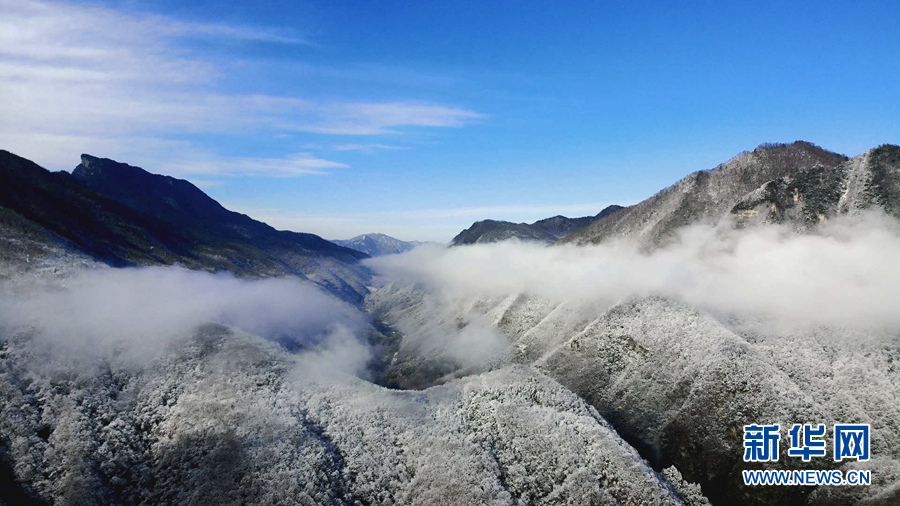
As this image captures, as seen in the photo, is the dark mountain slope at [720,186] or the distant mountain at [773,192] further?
the dark mountain slope at [720,186]

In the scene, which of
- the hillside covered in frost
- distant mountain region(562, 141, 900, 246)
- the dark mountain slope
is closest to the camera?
the hillside covered in frost

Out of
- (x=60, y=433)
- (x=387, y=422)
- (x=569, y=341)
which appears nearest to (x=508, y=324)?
(x=569, y=341)

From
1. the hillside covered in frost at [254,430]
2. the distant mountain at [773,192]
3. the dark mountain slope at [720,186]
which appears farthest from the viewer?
the dark mountain slope at [720,186]

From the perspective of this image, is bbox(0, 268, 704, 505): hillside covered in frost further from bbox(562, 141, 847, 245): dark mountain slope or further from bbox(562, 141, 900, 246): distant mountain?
bbox(562, 141, 847, 245): dark mountain slope

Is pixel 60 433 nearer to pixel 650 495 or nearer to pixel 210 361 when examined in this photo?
pixel 210 361

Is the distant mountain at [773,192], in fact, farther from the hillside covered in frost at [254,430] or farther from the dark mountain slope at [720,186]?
the hillside covered in frost at [254,430]

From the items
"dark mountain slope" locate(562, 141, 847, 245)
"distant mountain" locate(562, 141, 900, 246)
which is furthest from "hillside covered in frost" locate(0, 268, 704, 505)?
"dark mountain slope" locate(562, 141, 847, 245)

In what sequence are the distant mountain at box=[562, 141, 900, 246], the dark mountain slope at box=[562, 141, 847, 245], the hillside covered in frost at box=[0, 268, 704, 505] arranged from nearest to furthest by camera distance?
the hillside covered in frost at box=[0, 268, 704, 505]
the distant mountain at box=[562, 141, 900, 246]
the dark mountain slope at box=[562, 141, 847, 245]

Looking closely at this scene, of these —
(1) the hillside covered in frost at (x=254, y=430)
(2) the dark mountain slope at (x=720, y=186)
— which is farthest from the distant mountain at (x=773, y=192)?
(1) the hillside covered in frost at (x=254, y=430)
